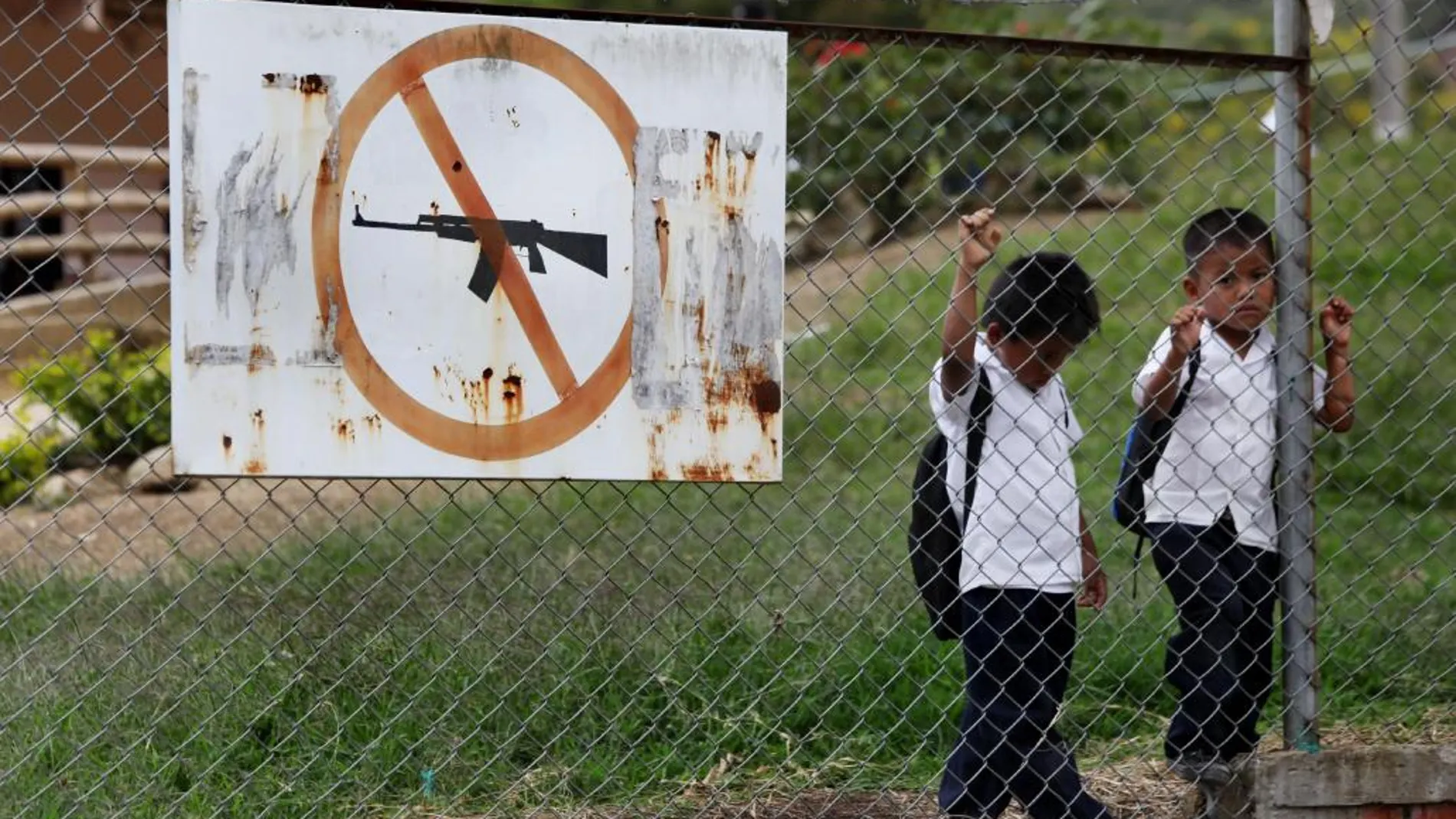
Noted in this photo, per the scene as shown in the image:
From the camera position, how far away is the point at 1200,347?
10.9 ft

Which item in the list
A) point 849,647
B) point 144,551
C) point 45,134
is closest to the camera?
point 849,647

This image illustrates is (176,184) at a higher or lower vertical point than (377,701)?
higher

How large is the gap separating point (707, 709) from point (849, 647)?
60 cm

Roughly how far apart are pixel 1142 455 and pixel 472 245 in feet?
5.10

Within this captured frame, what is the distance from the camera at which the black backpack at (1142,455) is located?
10.7 feet

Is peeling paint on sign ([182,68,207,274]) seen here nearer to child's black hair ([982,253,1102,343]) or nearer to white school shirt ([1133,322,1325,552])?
child's black hair ([982,253,1102,343])

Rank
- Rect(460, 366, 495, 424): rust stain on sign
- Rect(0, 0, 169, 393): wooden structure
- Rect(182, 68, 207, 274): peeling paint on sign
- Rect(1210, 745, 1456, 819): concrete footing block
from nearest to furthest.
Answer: Rect(182, 68, 207, 274): peeling paint on sign → Rect(460, 366, 495, 424): rust stain on sign → Rect(1210, 745, 1456, 819): concrete footing block → Rect(0, 0, 169, 393): wooden structure

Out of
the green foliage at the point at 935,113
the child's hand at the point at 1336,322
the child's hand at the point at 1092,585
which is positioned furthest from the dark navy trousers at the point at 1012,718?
the green foliage at the point at 935,113

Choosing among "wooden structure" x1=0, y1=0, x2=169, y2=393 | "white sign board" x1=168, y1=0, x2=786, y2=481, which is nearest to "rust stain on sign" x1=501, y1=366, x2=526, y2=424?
"white sign board" x1=168, y1=0, x2=786, y2=481

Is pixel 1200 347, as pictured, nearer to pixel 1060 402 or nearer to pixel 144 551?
pixel 1060 402

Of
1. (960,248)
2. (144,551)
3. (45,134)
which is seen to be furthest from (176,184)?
(45,134)

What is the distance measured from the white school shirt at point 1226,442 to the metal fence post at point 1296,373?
0.20ft

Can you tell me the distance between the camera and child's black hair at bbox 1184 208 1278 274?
3.25 m

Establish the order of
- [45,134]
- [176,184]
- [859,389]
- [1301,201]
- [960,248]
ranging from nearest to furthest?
[176,184] → [960,248] → [1301,201] → [859,389] → [45,134]
